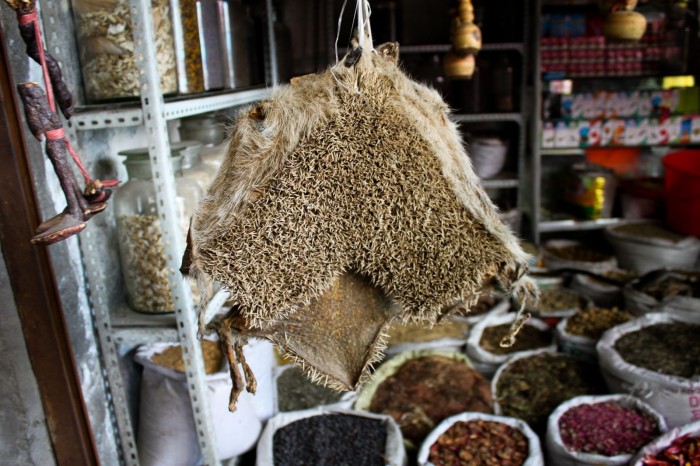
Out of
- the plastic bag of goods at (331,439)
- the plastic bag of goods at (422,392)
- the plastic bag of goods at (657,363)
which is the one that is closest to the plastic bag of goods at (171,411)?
the plastic bag of goods at (331,439)

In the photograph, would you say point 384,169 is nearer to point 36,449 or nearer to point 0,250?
point 0,250

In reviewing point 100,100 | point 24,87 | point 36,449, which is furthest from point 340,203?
point 36,449

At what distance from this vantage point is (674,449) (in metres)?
1.69

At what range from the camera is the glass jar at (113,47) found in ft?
4.00

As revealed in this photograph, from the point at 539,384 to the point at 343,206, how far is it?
179cm

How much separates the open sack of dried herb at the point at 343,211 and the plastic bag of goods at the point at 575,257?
2491 mm

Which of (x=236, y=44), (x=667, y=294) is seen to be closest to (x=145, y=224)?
(x=236, y=44)

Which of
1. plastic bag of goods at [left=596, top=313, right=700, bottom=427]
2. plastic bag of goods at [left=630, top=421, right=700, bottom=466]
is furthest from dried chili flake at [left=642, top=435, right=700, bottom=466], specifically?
plastic bag of goods at [left=596, top=313, right=700, bottom=427]

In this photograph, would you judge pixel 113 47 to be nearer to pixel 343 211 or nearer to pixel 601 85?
pixel 343 211

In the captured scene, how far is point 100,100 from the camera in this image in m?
1.28

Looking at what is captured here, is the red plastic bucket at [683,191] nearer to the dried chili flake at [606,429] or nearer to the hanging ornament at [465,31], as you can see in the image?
the dried chili flake at [606,429]

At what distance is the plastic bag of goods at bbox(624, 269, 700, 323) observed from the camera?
2322 millimetres

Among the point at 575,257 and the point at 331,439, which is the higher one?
the point at 575,257

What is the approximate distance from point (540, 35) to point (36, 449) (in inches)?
115
